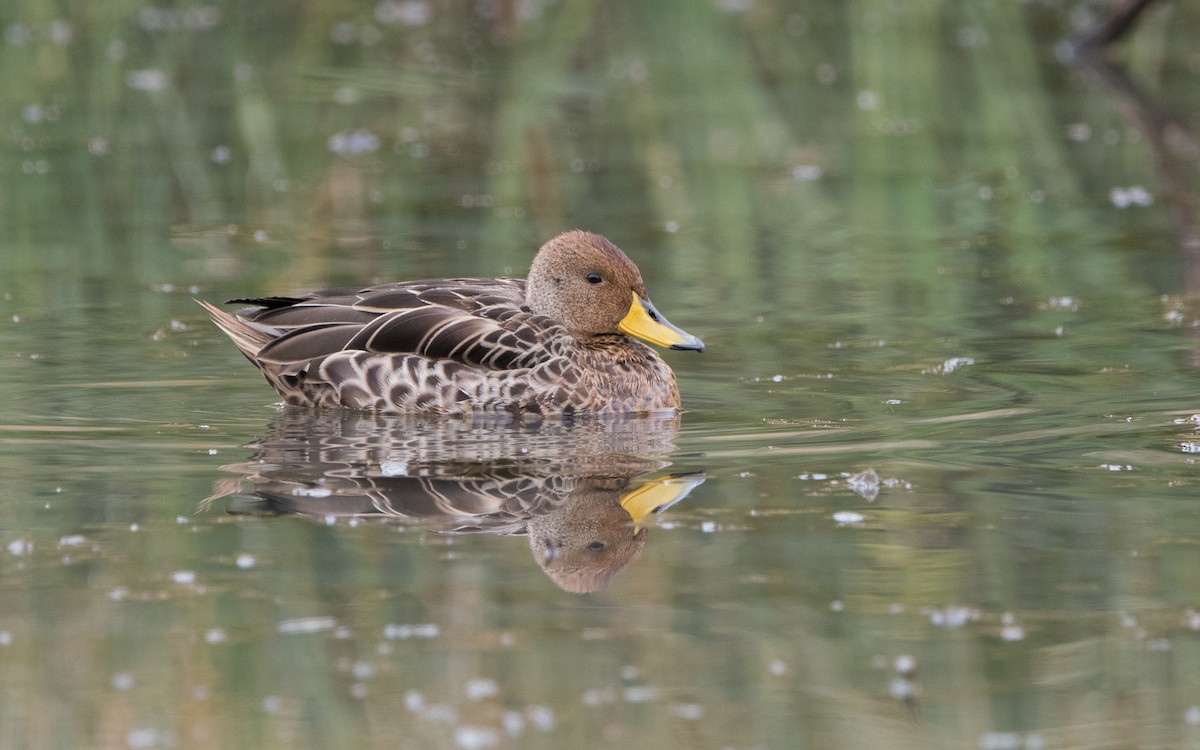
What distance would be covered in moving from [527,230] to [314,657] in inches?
297

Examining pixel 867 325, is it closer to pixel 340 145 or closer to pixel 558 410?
pixel 558 410

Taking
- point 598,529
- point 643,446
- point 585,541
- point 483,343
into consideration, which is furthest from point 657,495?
point 483,343

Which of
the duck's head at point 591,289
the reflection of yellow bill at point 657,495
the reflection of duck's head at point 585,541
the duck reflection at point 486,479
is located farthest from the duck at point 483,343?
the reflection of duck's head at point 585,541

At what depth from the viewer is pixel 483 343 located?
870 centimetres

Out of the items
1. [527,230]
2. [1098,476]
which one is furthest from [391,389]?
[527,230]

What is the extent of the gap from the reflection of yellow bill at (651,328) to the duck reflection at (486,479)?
45 cm

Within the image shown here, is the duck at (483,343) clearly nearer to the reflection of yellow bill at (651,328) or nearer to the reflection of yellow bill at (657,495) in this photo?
the reflection of yellow bill at (651,328)

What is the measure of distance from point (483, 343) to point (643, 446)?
1078 millimetres

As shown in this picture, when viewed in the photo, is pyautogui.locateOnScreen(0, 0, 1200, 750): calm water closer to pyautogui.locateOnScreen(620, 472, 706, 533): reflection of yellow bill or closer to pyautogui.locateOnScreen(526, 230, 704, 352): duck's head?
pyautogui.locateOnScreen(620, 472, 706, 533): reflection of yellow bill

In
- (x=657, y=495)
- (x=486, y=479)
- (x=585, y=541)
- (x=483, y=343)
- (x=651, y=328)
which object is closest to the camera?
(x=585, y=541)

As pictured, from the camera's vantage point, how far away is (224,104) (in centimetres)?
1709

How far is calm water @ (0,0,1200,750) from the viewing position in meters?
5.30

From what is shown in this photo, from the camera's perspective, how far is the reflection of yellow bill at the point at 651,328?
8.78m

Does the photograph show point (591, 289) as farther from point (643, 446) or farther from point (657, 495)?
point (657, 495)
